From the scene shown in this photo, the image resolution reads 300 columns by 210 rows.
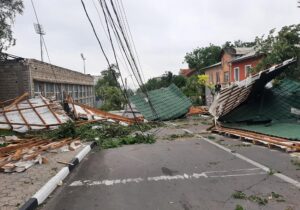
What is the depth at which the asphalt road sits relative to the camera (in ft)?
18.2

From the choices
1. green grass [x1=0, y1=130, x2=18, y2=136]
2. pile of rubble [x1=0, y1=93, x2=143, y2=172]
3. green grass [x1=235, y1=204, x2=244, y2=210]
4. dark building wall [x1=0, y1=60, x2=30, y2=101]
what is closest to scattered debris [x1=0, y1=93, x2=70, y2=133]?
pile of rubble [x1=0, y1=93, x2=143, y2=172]

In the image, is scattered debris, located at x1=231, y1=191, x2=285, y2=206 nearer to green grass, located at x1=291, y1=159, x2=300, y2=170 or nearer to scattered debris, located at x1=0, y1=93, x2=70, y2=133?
green grass, located at x1=291, y1=159, x2=300, y2=170

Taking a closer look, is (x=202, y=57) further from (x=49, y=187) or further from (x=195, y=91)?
(x=49, y=187)

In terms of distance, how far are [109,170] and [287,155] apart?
4441 mm

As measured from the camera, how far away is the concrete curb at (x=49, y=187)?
554 centimetres

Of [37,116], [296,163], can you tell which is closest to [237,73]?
[37,116]

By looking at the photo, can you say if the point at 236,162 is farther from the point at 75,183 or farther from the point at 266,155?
the point at 75,183

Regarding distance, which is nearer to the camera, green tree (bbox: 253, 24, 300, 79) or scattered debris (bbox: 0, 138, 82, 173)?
scattered debris (bbox: 0, 138, 82, 173)

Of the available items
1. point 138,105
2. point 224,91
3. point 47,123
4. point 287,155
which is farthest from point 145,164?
point 138,105

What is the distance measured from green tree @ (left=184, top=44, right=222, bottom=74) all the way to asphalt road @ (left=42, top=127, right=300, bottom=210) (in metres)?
A: 59.6

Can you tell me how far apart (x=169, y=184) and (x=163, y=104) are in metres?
16.0

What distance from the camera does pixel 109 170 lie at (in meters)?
8.17

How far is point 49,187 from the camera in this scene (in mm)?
6465

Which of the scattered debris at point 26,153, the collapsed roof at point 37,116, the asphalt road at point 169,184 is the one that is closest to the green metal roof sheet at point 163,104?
the collapsed roof at point 37,116
